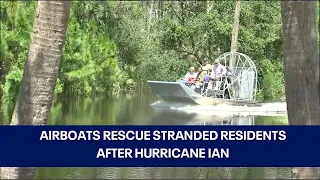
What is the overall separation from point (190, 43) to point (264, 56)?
13.9 feet

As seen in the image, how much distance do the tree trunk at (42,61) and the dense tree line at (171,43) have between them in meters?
20.8

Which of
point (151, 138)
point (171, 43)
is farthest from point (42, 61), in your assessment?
point (171, 43)

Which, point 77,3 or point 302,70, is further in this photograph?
point 77,3

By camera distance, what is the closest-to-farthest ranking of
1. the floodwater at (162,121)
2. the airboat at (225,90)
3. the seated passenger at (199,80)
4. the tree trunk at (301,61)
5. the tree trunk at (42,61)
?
the tree trunk at (42,61) < the tree trunk at (301,61) < the floodwater at (162,121) < the airboat at (225,90) < the seated passenger at (199,80)

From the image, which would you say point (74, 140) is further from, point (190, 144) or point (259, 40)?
point (259, 40)

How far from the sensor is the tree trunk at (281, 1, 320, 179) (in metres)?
6.02

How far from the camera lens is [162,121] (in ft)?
63.3

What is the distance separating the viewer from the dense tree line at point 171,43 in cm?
A: 2959

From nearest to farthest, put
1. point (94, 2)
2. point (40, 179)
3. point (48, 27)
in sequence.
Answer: point (48, 27) < point (40, 179) < point (94, 2)

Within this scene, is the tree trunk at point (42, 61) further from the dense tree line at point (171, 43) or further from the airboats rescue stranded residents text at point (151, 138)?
the dense tree line at point (171, 43)

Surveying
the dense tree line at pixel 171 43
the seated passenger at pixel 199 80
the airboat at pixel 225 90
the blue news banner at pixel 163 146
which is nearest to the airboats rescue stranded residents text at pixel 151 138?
the blue news banner at pixel 163 146

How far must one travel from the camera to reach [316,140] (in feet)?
22.9

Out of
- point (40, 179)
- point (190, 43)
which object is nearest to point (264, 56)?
point (190, 43)

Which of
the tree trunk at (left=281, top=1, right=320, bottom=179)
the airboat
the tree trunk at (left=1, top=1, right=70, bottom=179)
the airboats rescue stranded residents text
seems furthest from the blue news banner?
the airboat
